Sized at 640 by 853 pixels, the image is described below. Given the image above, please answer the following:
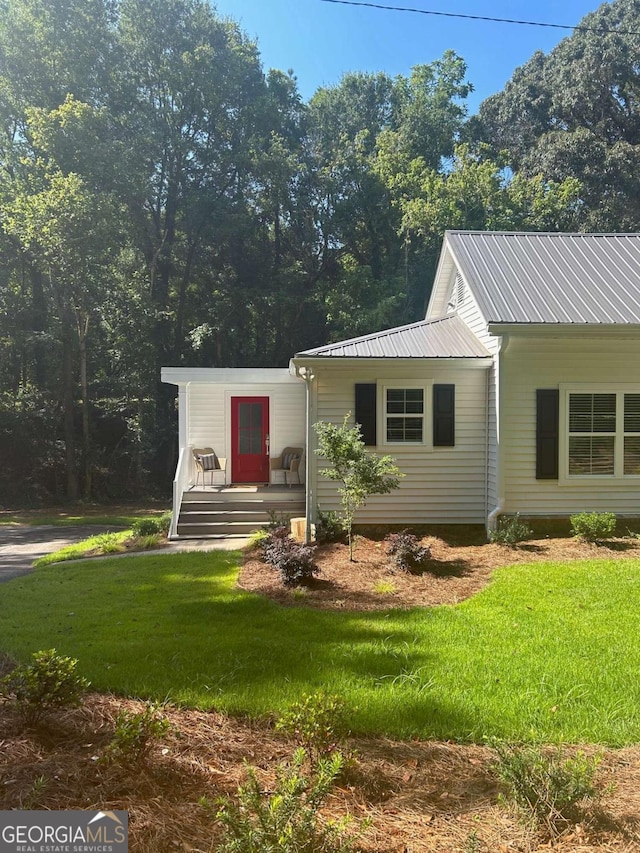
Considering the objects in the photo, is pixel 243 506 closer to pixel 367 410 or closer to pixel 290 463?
pixel 290 463

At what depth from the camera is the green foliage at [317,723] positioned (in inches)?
118

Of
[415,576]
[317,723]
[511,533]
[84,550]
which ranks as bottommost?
[84,550]

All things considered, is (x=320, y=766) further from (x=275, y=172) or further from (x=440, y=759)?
(x=275, y=172)

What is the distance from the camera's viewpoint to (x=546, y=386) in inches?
377

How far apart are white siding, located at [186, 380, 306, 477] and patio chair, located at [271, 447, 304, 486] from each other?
278 mm

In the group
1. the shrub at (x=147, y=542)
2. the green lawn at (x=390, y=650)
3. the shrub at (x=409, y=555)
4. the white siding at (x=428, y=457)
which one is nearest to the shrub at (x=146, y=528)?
the shrub at (x=147, y=542)

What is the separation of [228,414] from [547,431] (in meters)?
7.37

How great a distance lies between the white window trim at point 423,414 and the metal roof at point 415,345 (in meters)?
0.58

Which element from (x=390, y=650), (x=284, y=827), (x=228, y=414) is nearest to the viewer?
(x=284, y=827)

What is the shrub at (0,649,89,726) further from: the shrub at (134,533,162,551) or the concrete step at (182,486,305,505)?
the concrete step at (182,486,305,505)

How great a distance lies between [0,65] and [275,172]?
418 inches

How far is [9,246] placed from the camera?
21000mm

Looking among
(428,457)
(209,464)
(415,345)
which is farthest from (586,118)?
(209,464)

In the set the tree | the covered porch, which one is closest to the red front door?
the covered porch
